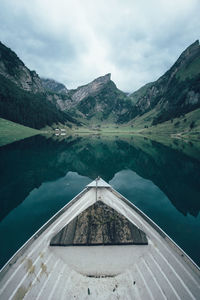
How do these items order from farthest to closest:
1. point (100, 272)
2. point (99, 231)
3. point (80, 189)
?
point (80, 189)
point (99, 231)
point (100, 272)

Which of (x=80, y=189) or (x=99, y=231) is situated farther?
(x=80, y=189)

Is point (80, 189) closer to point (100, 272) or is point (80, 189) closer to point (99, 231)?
point (99, 231)

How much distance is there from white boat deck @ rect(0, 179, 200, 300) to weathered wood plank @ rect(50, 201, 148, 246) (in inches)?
17.2

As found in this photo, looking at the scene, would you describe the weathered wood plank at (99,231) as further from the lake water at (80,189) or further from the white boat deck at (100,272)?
the lake water at (80,189)

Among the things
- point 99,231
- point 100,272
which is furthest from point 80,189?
point 100,272

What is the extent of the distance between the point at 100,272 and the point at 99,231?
3044 mm

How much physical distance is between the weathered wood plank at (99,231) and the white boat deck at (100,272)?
437 mm

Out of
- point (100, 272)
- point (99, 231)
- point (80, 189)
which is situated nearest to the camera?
point (100, 272)

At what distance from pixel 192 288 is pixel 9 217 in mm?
22438

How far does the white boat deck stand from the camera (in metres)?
8.89

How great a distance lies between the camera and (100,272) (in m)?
10.2

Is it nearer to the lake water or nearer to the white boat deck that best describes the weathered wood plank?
the white boat deck

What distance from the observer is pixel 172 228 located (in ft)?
63.8

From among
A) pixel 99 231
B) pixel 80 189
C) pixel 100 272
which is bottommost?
pixel 80 189
